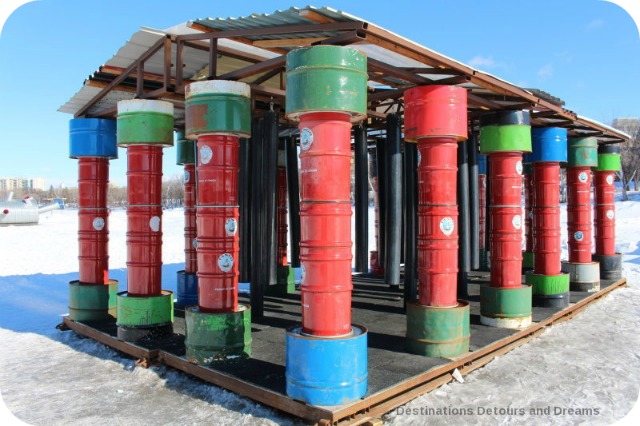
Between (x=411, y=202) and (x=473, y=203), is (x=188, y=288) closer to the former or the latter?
(x=411, y=202)

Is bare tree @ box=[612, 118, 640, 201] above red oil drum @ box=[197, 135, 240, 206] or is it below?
above

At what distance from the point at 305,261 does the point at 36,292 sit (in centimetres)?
1050

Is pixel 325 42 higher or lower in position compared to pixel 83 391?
higher

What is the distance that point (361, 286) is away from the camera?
461 inches

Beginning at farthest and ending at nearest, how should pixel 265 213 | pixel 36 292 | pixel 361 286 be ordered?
pixel 36 292 < pixel 361 286 < pixel 265 213

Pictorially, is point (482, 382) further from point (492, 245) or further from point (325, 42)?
point (325, 42)

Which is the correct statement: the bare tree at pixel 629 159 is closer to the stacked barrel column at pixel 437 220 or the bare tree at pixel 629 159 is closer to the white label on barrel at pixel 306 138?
the stacked barrel column at pixel 437 220

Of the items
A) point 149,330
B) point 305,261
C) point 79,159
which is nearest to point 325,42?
point 305,261

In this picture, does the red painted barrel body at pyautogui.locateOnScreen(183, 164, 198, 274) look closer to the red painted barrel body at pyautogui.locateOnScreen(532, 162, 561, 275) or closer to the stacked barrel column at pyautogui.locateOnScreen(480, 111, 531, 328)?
the stacked barrel column at pyautogui.locateOnScreen(480, 111, 531, 328)

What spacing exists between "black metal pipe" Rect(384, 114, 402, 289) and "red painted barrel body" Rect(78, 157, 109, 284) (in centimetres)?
468

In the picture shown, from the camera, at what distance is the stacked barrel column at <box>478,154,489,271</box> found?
1443 centimetres

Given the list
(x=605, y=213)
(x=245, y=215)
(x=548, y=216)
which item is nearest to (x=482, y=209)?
(x=605, y=213)

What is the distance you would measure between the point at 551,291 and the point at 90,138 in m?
8.27

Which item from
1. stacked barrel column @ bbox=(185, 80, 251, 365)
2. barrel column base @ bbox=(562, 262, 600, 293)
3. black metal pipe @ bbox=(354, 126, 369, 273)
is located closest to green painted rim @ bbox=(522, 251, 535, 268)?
barrel column base @ bbox=(562, 262, 600, 293)
